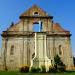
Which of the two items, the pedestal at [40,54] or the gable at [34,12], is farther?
the gable at [34,12]

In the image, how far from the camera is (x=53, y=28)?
3903 cm

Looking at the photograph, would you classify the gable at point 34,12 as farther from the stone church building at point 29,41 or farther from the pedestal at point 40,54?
the pedestal at point 40,54

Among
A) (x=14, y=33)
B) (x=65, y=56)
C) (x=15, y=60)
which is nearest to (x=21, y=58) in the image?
(x=15, y=60)

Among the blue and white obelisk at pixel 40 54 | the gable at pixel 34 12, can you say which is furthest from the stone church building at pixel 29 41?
the blue and white obelisk at pixel 40 54

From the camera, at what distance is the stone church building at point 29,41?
37531 mm

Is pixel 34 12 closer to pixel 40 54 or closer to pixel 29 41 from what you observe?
pixel 29 41

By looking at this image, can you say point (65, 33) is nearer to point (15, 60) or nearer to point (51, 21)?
point (51, 21)

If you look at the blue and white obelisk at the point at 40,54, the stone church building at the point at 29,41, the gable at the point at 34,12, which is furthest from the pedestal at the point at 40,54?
the gable at the point at 34,12

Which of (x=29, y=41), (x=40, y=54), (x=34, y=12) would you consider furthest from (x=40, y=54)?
(x=34, y=12)

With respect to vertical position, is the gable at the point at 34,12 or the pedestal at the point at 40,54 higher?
the gable at the point at 34,12

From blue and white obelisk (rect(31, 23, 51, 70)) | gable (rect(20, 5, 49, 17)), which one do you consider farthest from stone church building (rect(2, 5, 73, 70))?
blue and white obelisk (rect(31, 23, 51, 70))

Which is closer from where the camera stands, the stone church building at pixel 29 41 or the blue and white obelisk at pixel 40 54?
the blue and white obelisk at pixel 40 54

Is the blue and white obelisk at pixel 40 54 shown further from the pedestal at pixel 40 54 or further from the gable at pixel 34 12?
the gable at pixel 34 12

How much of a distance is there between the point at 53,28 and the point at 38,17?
2.96 metres
